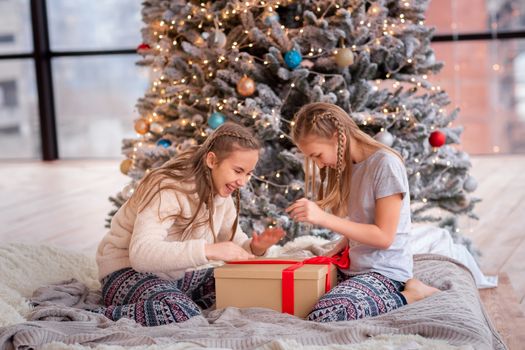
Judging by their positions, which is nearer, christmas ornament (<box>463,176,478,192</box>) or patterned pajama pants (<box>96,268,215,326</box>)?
patterned pajama pants (<box>96,268,215,326</box>)

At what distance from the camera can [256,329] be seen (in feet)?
7.38

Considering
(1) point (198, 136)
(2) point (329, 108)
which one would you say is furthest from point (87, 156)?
(2) point (329, 108)

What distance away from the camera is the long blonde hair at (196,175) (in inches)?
101

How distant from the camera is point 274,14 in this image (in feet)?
11.7

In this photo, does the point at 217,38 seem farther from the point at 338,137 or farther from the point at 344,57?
the point at 338,137

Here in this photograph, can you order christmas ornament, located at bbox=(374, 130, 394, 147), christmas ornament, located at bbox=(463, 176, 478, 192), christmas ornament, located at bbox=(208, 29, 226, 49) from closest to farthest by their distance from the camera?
christmas ornament, located at bbox=(374, 130, 394, 147) < christmas ornament, located at bbox=(208, 29, 226, 49) < christmas ornament, located at bbox=(463, 176, 478, 192)

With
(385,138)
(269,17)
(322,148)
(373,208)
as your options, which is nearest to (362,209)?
(373,208)

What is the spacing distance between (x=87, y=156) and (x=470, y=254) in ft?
16.2

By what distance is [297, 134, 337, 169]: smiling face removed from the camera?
8.37ft

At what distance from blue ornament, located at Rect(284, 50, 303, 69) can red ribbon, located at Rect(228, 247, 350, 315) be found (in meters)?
1.01

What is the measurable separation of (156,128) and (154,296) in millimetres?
1508

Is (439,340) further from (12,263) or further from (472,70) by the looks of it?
(472,70)

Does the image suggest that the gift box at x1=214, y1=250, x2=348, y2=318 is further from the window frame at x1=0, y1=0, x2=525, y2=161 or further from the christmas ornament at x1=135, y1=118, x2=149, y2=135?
the window frame at x1=0, y1=0, x2=525, y2=161

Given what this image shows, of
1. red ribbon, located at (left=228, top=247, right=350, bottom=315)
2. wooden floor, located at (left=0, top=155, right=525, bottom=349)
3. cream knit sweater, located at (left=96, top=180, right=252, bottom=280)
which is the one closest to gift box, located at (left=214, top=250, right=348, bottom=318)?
red ribbon, located at (left=228, top=247, right=350, bottom=315)
